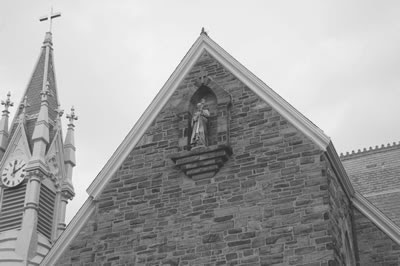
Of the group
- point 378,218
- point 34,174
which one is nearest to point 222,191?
point 378,218

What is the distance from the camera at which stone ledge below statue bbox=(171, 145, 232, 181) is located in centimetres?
1736

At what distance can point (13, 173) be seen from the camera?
38.3 meters

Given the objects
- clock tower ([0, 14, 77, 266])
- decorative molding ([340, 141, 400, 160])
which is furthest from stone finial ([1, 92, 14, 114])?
decorative molding ([340, 141, 400, 160])

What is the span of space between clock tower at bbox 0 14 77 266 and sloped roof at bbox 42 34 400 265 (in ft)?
56.8

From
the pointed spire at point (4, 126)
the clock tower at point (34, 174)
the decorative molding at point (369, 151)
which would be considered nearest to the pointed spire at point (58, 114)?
the clock tower at point (34, 174)

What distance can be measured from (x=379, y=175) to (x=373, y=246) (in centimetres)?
505

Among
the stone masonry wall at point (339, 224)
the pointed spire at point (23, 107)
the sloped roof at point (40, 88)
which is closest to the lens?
the stone masonry wall at point (339, 224)

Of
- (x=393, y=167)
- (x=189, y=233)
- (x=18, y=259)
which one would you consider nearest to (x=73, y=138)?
(x=18, y=259)

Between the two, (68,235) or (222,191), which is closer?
(222,191)

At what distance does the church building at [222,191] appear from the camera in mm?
16266

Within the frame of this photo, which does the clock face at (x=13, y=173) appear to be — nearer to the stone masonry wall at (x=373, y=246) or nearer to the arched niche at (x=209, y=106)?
the arched niche at (x=209, y=106)

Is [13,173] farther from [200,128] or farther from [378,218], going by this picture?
[378,218]

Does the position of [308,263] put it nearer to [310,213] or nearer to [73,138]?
[310,213]

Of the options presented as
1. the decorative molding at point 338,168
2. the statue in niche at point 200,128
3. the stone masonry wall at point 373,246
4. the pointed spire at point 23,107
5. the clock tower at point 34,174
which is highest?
the pointed spire at point 23,107
